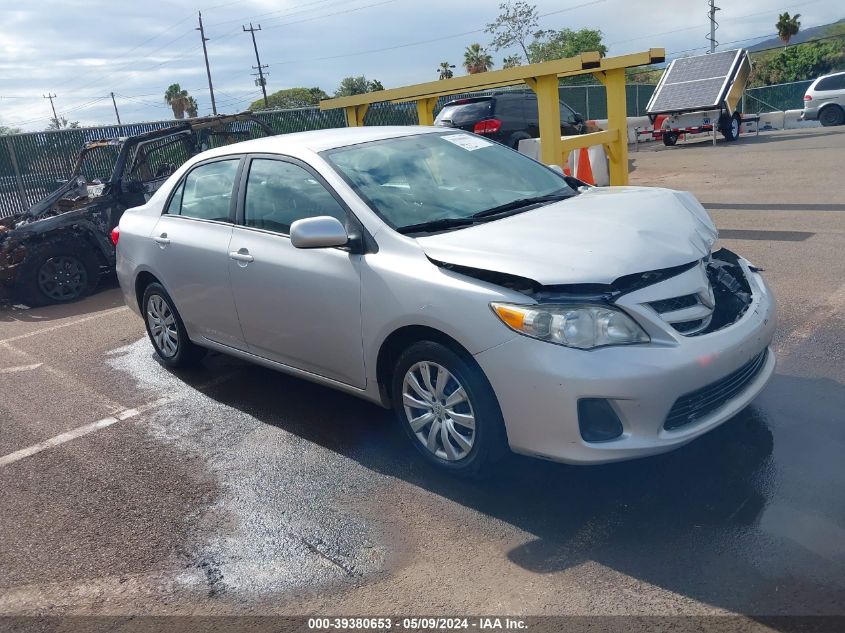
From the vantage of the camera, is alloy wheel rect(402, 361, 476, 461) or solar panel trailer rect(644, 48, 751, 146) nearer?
alloy wheel rect(402, 361, 476, 461)

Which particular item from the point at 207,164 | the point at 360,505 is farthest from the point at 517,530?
the point at 207,164

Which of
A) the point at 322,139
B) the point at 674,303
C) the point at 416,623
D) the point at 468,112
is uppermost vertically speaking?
the point at 322,139

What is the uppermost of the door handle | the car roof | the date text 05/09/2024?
the car roof

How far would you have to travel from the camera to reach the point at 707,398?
11.4 ft

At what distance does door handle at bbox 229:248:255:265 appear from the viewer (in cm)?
471

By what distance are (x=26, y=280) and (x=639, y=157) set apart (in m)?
16.0

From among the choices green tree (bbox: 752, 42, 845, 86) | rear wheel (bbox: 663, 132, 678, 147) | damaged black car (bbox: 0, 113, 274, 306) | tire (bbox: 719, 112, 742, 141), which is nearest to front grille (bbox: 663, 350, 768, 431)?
damaged black car (bbox: 0, 113, 274, 306)

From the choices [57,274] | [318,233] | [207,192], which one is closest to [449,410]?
[318,233]

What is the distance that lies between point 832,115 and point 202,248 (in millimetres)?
25435

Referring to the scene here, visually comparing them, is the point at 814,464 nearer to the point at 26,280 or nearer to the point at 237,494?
the point at 237,494

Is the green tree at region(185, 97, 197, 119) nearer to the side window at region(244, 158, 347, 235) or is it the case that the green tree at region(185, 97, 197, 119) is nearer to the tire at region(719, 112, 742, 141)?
the tire at region(719, 112, 742, 141)

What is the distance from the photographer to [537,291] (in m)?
3.40

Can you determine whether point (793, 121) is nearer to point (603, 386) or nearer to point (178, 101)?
point (603, 386)

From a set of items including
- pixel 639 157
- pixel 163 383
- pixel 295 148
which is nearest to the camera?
pixel 295 148
